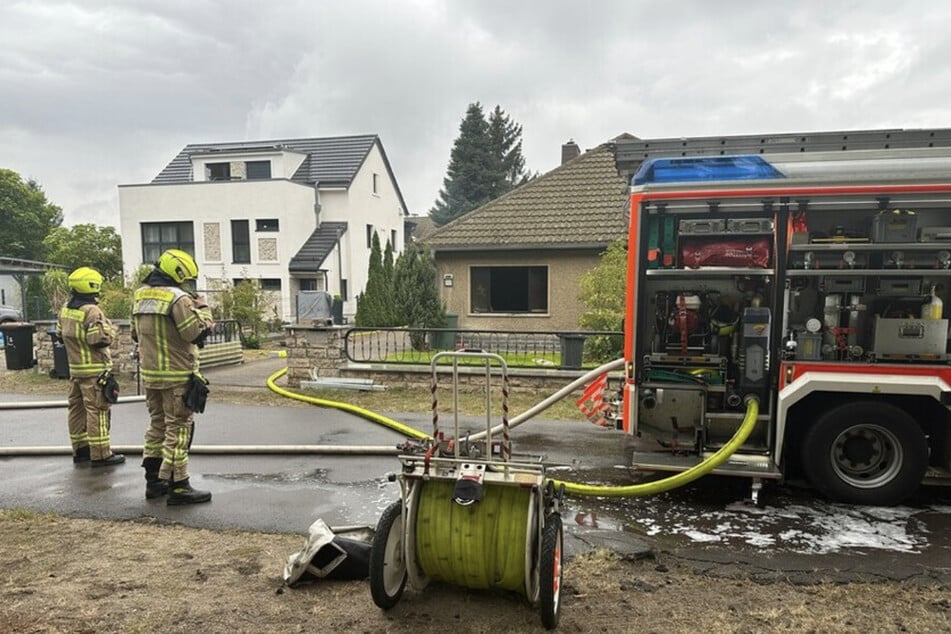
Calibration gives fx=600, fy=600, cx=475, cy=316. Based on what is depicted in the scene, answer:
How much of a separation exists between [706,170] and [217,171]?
87.6 ft

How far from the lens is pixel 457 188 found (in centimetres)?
4884

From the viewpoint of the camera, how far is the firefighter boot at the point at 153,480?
5230mm

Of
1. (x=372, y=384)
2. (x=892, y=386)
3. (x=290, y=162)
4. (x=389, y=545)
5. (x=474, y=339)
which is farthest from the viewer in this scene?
(x=290, y=162)

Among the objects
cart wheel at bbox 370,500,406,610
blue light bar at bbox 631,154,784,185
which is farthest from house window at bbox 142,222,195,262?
cart wheel at bbox 370,500,406,610

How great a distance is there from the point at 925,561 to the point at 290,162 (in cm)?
2695

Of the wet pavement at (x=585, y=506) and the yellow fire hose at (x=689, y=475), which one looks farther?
the yellow fire hose at (x=689, y=475)

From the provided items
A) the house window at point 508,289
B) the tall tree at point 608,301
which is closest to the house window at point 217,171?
the house window at point 508,289

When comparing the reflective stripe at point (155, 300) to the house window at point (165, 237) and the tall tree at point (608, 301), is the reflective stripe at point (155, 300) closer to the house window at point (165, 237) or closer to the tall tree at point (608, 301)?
the tall tree at point (608, 301)

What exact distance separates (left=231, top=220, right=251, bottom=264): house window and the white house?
0.04 meters

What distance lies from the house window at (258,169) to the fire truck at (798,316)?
24871 mm

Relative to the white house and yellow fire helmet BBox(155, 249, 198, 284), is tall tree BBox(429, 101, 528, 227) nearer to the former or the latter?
the white house

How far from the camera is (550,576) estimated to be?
301 cm

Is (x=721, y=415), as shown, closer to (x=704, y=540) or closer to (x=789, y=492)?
(x=789, y=492)

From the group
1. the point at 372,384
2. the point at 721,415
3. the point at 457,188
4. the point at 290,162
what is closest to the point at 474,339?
the point at 372,384
